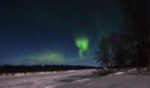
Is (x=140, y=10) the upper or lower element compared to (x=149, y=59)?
upper

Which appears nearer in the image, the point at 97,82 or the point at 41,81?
the point at 97,82

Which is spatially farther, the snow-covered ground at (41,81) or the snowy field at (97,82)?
the snow-covered ground at (41,81)

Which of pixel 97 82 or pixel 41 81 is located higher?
pixel 41 81

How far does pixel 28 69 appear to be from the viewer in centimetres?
7450

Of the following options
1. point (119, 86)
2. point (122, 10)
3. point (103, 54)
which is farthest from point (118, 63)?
point (119, 86)

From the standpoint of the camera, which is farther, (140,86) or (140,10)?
(140,10)

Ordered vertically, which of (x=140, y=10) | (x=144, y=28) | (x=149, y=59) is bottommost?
(x=149, y=59)

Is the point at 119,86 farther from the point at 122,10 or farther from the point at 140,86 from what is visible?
the point at 122,10

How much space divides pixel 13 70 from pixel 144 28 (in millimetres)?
47745

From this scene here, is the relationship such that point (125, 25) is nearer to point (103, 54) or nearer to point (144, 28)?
point (144, 28)

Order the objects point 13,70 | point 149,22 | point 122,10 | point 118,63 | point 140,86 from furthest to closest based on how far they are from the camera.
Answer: point 13,70
point 118,63
point 122,10
point 149,22
point 140,86

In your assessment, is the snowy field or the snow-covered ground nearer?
the snowy field

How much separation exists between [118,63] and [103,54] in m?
9.10

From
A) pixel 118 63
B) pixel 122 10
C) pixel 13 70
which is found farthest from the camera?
pixel 13 70
